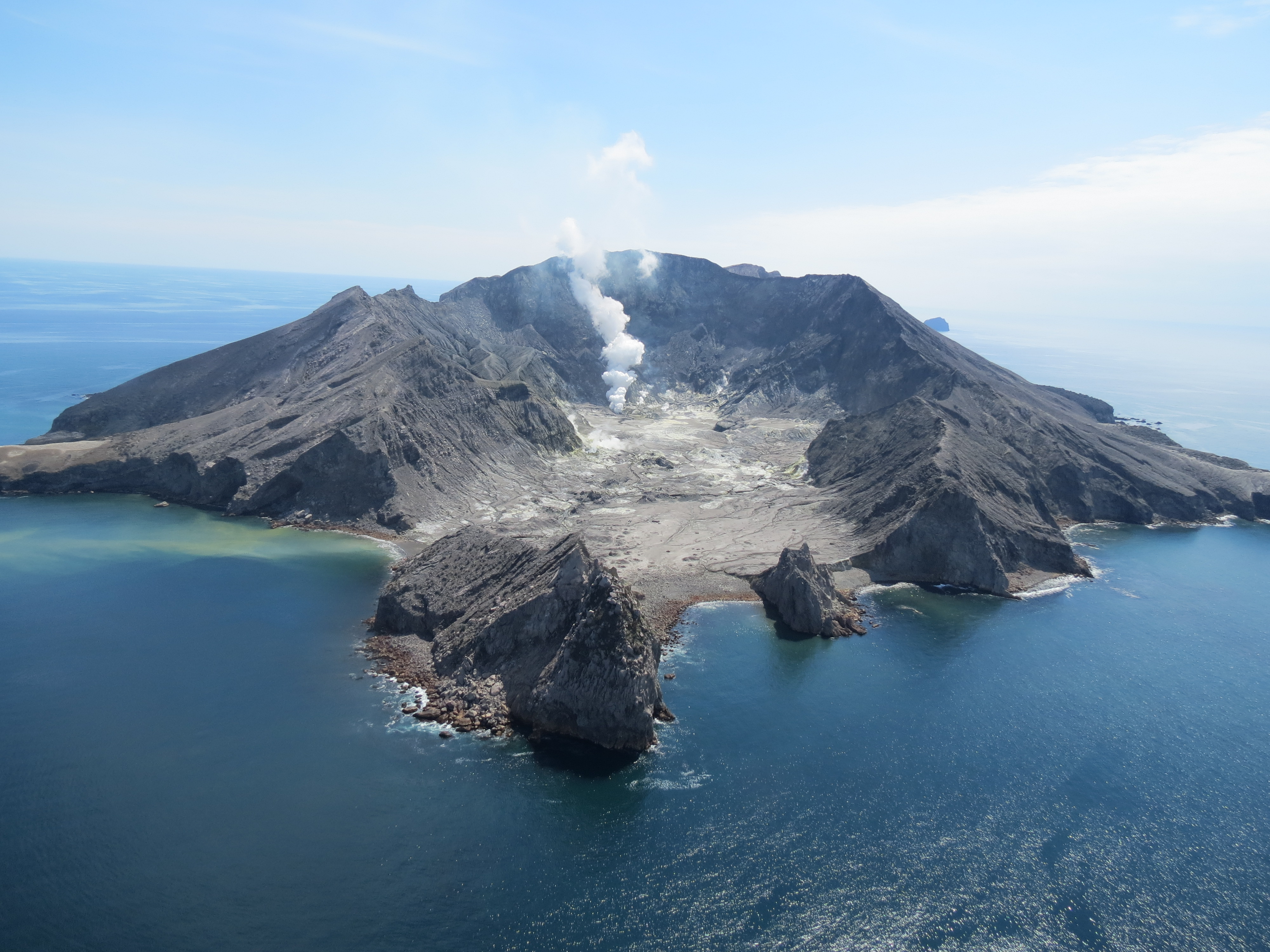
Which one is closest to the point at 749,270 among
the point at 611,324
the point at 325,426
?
the point at 611,324

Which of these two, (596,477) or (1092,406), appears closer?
(596,477)

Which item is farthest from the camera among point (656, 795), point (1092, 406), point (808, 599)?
point (1092, 406)

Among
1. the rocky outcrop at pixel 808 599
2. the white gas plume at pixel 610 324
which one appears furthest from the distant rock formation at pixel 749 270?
the rocky outcrop at pixel 808 599

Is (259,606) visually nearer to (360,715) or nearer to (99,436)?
(360,715)

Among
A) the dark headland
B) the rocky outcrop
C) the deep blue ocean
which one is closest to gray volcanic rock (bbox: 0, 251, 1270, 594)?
the dark headland

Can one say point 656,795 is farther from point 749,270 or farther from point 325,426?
point 749,270

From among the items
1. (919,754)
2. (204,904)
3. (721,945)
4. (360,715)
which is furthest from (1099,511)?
(204,904)

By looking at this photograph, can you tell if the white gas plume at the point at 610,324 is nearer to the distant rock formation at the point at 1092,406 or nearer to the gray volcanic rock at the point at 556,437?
the gray volcanic rock at the point at 556,437
